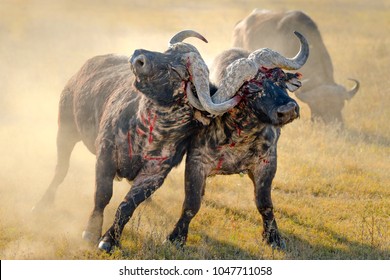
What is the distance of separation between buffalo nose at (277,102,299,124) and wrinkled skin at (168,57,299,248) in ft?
0.98

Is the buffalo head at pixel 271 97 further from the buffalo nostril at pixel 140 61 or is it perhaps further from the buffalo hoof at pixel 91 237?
the buffalo hoof at pixel 91 237

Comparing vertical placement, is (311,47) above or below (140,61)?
below

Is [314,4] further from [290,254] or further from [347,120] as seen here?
[290,254]

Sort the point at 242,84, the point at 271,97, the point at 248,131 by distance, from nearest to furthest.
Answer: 1. the point at 271,97
2. the point at 242,84
3. the point at 248,131

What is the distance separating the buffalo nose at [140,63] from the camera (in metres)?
7.26

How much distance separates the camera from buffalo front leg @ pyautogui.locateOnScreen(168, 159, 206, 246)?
823 centimetres

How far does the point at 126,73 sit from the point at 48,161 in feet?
13.3

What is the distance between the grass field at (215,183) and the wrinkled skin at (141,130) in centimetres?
40

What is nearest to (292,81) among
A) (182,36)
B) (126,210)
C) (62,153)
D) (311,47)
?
(182,36)

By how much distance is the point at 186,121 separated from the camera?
7.77 m

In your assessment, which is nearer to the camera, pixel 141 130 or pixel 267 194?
pixel 141 130

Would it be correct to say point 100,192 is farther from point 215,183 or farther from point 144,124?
point 215,183

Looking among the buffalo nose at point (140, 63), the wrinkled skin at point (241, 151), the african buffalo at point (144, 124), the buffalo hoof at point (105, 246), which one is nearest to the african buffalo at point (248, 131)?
the wrinkled skin at point (241, 151)

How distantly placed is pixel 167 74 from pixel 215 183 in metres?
4.04
